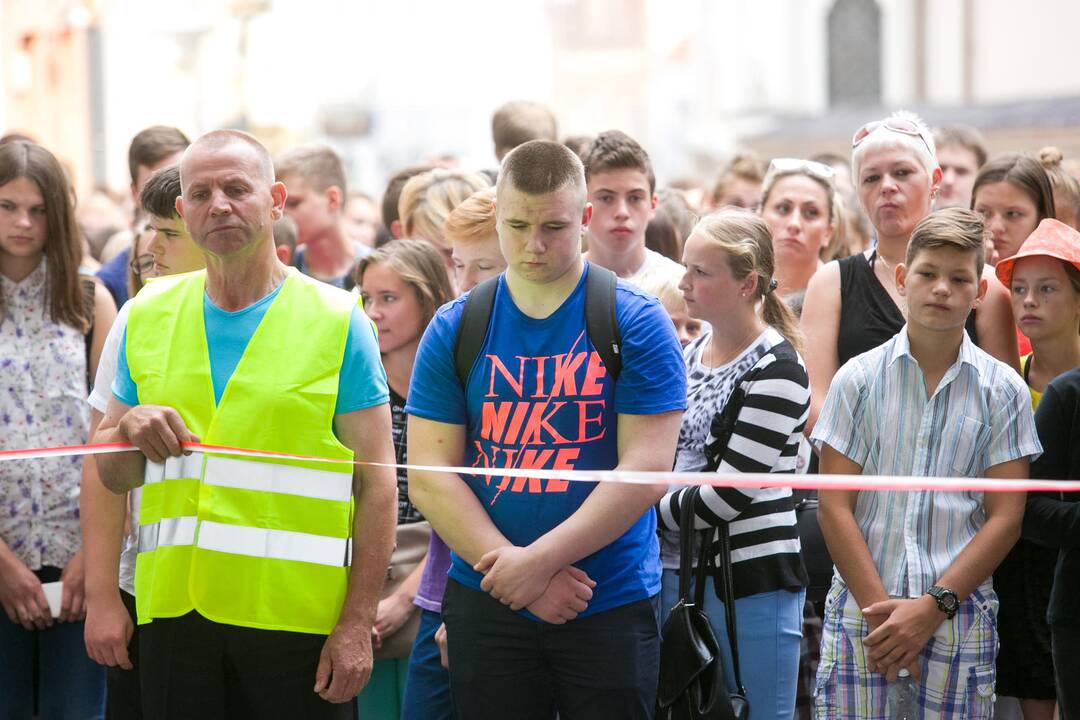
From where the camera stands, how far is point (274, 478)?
150 inches

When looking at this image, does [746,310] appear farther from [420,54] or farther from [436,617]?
[420,54]

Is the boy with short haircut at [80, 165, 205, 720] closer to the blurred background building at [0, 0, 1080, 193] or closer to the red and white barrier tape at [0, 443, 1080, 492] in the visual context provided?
the red and white barrier tape at [0, 443, 1080, 492]

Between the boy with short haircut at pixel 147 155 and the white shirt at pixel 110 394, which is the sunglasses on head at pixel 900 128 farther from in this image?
the boy with short haircut at pixel 147 155

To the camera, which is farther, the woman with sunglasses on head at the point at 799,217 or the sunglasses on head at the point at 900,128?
the woman with sunglasses on head at the point at 799,217

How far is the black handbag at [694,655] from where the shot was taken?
4.12m

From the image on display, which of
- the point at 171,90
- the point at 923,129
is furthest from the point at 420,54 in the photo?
the point at 923,129

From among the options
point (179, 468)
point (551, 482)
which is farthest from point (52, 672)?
point (551, 482)

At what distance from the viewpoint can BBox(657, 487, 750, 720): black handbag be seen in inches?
162

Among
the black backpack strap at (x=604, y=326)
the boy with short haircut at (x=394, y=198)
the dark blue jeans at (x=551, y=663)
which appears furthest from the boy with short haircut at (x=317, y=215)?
the dark blue jeans at (x=551, y=663)

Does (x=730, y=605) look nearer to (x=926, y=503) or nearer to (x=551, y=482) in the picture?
(x=926, y=503)

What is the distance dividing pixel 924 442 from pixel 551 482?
3.74 ft

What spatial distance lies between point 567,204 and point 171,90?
30237 millimetres

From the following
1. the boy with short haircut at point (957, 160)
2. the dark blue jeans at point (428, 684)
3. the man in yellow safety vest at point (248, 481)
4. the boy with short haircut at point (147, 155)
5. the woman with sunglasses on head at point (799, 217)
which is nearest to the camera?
the man in yellow safety vest at point (248, 481)

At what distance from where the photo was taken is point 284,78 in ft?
115
